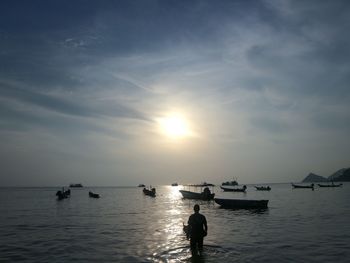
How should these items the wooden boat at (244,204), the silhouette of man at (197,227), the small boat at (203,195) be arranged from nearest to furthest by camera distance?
the silhouette of man at (197,227) → the wooden boat at (244,204) → the small boat at (203,195)

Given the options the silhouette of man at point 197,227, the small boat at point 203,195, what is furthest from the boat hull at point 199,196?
the silhouette of man at point 197,227

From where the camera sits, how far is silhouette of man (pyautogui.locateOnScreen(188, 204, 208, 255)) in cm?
1767

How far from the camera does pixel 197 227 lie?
58.3 feet

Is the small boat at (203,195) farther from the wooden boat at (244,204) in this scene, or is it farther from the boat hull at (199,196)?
the wooden boat at (244,204)

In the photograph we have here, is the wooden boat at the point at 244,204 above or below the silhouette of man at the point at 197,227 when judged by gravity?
below

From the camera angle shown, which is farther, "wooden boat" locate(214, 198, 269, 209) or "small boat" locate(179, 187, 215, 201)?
"small boat" locate(179, 187, 215, 201)

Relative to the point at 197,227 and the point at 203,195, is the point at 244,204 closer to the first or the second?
the point at 203,195

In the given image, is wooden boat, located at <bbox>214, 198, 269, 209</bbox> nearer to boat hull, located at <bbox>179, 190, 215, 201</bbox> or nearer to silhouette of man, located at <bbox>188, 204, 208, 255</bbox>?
boat hull, located at <bbox>179, 190, 215, 201</bbox>

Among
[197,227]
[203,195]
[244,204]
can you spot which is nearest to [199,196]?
[203,195]

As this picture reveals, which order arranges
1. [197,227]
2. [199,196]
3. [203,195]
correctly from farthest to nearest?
[199,196], [203,195], [197,227]

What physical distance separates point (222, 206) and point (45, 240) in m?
33.2

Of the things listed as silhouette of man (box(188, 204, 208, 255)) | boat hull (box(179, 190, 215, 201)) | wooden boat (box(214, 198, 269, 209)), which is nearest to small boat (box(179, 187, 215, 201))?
boat hull (box(179, 190, 215, 201))

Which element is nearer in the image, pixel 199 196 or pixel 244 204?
pixel 244 204

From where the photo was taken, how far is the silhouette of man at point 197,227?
58.0ft
